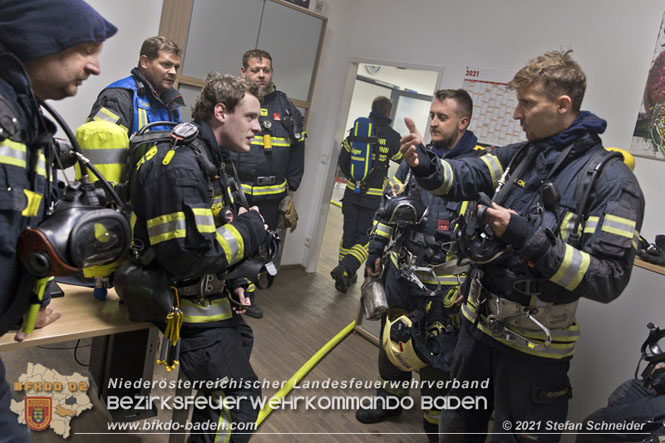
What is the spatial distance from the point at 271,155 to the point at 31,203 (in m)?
2.97

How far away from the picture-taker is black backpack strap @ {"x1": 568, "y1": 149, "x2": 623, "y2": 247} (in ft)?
6.00

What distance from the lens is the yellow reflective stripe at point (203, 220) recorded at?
1.86 m

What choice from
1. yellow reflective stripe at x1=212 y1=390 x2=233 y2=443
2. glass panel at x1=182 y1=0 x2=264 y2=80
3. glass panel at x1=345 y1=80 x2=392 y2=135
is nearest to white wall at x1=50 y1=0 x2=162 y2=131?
glass panel at x1=182 y1=0 x2=264 y2=80

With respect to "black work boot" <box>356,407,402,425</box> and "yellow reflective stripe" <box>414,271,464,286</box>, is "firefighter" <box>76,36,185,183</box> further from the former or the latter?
"black work boot" <box>356,407,402,425</box>

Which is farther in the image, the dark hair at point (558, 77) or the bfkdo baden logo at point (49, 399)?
the bfkdo baden logo at point (49, 399)

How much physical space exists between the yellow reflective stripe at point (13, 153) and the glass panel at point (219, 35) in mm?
3060

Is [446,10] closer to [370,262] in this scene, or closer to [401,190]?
[401,190]

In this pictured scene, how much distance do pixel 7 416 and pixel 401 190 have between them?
8.00 ft

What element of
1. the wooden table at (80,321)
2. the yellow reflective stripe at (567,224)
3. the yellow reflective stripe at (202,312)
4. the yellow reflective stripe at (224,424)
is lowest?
the yellow reflective stripe at (224,424)

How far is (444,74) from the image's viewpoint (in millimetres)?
4008

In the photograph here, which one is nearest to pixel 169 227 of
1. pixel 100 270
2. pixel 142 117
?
pixel 100 270

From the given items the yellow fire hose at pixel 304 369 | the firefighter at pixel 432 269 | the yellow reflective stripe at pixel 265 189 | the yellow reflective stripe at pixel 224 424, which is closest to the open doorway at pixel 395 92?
the yellow reflective stripe at pixel 265 189

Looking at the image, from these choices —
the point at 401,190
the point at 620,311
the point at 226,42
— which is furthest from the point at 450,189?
the point at 226,42

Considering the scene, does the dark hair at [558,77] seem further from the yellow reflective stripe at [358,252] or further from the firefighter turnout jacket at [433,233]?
the yellow reflective stripe at [358,252]
